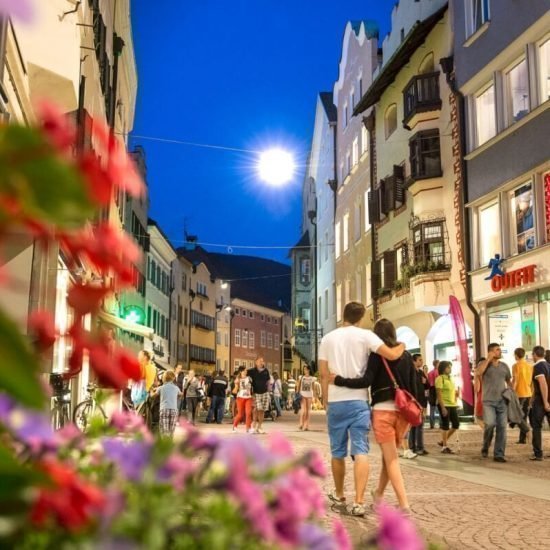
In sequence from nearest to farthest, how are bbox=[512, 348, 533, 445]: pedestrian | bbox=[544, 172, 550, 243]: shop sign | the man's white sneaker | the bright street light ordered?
1. the man's white sneaker
2. bbox=[512, 348, 533, 445]: pedestrian
3. bbox=[544, 172, 550, 243]: shop sign
4. the bright street light

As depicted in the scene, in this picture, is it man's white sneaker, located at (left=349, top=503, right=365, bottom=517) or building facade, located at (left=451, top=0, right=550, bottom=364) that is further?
building facade, located at (left=451, top=0, right=550, bottom=364)

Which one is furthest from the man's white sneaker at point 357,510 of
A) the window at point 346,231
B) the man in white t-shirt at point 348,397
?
the window at point 346,231

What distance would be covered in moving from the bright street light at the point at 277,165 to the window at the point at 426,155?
169 inches

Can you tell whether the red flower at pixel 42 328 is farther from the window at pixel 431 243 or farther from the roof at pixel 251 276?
the roof at pixel 251 276

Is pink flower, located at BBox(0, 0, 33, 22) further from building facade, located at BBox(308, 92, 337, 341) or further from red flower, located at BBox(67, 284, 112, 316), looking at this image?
building facade, located at BBox(308, 92, 337, 341)

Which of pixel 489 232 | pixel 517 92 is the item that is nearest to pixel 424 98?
pixel 517 92

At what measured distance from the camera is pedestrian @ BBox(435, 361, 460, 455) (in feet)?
47.9

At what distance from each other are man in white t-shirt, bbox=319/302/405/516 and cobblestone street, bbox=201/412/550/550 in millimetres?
→ 438

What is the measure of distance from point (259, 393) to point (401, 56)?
14.4m

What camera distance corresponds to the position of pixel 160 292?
196 ft

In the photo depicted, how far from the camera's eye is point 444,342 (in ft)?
89.3

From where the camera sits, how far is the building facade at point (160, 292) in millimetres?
54938

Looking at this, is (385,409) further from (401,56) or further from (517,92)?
(401,56)

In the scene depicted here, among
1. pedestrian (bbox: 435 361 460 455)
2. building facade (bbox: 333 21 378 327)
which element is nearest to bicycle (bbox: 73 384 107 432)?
pedestrian (bbox: 435 361 460 455)
